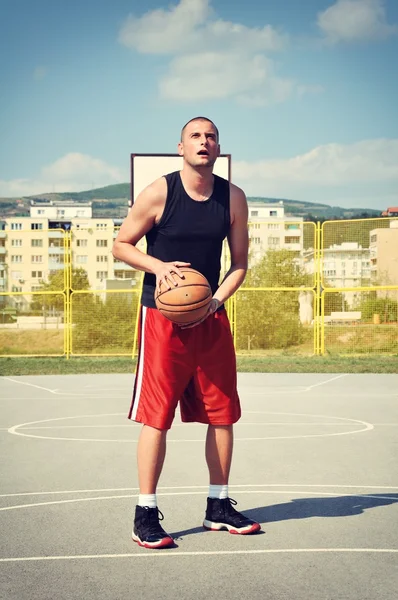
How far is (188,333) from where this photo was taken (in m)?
4.98

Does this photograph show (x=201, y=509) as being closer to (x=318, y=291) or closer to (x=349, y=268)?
(x=318, y=291)

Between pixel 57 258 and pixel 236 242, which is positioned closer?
pixel 236 242

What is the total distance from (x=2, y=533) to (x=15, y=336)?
75.4 feet

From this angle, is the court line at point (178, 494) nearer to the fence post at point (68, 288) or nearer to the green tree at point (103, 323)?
the fence post at point (68, 288)

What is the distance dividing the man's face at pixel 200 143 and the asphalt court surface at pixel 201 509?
6.30 ft

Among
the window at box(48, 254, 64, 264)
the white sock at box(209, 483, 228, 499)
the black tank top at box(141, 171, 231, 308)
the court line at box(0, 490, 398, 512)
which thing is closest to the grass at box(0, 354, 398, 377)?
the court line at box(0, 490, 398, 512)

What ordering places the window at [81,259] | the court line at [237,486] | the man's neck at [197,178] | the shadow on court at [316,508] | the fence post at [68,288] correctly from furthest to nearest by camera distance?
the window at [81,259] < the fence post at [68,288] < the court line at [237,486] < the shadow on court at [316,508] < the man's neck at [197,178]

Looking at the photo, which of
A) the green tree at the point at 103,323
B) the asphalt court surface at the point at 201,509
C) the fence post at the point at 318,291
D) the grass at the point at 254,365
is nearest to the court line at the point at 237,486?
the asphalt court surface at the point at 201,509

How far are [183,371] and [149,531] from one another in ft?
2.71

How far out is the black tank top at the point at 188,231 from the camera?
16.3 ft

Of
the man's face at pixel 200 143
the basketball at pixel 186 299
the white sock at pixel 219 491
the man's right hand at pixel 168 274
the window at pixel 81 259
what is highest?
the window at pixel 81 259

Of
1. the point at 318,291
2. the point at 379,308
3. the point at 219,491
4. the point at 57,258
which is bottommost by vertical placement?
the point at 219,491

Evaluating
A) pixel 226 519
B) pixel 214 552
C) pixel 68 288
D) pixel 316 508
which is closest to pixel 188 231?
pixel 226 519

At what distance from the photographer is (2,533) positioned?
4906 millimetres
